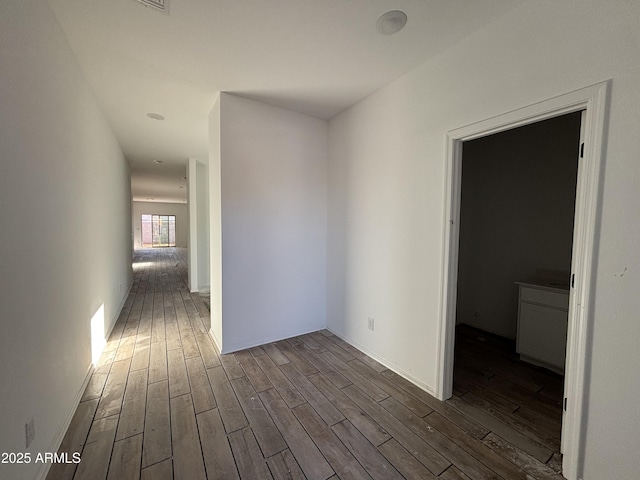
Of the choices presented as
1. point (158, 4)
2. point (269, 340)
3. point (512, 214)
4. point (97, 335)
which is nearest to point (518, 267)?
point (512, 214)

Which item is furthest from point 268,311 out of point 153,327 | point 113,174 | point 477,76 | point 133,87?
point 113,174

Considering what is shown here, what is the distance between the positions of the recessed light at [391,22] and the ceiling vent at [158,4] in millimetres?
1295

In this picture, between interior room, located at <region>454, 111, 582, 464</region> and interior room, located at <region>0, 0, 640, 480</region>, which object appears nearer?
interior room, located at <region>0, 0, 640, 480</region>

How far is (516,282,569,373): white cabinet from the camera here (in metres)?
2.31

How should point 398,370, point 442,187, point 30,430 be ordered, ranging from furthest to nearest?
1. point 398,370
2. point 442,187
3. point 30,430

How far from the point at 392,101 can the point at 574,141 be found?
1.98 metres

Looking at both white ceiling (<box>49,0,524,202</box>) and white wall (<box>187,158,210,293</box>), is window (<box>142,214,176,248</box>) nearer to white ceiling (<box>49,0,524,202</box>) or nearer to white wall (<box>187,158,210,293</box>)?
white wall (<box>187,158,210,293</box>)

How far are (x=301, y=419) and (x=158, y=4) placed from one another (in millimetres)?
2792

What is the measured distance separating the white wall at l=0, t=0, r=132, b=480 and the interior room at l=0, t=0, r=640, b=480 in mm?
20

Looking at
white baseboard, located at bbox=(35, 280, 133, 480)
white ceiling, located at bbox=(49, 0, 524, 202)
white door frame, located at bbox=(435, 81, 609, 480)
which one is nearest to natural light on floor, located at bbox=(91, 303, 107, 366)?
white baseboard, located at bbox=(35, 280, 133, 480)

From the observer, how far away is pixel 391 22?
1.65 metres

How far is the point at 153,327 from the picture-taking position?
3.39m

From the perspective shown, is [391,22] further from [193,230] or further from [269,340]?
[193,230]

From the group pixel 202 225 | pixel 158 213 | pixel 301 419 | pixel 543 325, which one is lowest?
pixel 301 419
